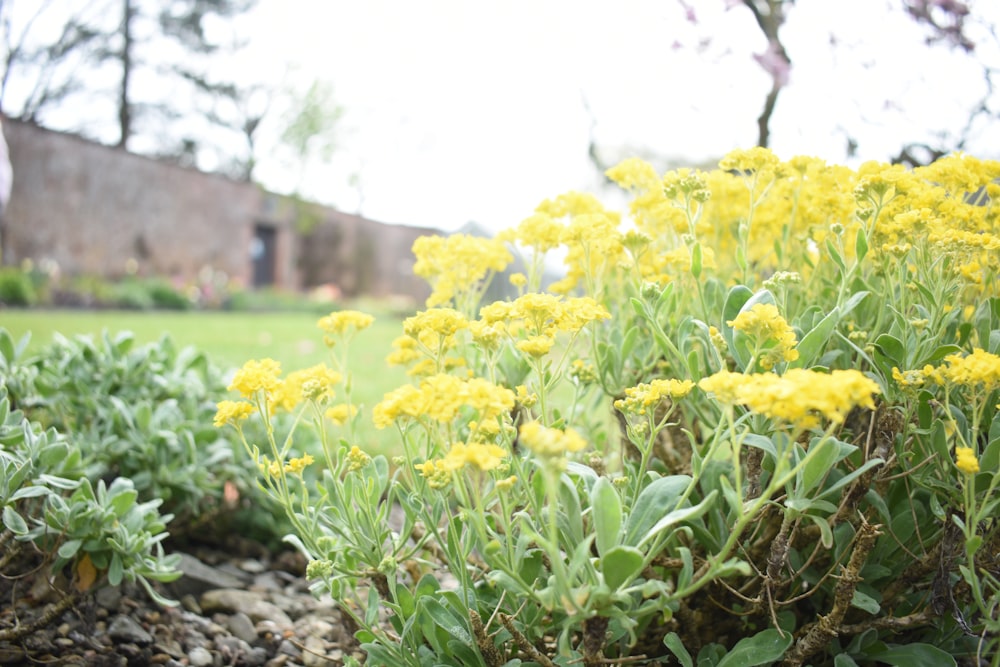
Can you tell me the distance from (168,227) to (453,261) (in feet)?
47.5

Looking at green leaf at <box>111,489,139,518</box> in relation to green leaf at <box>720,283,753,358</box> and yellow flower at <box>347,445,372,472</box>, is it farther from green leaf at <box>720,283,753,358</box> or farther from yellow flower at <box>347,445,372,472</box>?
green leaf at <box>720,283,753,358</box>

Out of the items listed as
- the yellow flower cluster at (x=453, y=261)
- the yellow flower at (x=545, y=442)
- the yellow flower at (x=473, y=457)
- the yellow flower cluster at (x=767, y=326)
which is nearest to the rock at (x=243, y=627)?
the yellow flower cluster at (x=453, y=261)

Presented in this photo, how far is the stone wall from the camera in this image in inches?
462

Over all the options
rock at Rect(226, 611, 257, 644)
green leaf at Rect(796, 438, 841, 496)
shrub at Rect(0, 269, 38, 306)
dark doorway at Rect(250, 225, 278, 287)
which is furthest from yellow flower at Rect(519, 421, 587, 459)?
dark doorway at Rect(250, 225, 278, 287)

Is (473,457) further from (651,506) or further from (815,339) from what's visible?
(815,339)

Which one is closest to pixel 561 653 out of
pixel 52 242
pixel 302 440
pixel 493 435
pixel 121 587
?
pixel 493 435

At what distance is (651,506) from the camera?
995 millimetres

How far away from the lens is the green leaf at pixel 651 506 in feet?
3.22

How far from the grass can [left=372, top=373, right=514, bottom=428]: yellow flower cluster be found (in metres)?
1.96

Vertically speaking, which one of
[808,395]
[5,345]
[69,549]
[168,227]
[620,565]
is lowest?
[69,549]

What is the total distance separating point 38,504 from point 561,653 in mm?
1332

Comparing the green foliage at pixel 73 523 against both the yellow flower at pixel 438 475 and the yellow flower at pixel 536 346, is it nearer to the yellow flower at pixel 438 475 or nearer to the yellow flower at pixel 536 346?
the yellow flower at pixel 438 475

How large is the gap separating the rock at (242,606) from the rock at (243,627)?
35 mm

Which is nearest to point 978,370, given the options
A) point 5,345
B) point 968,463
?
point 968,463
